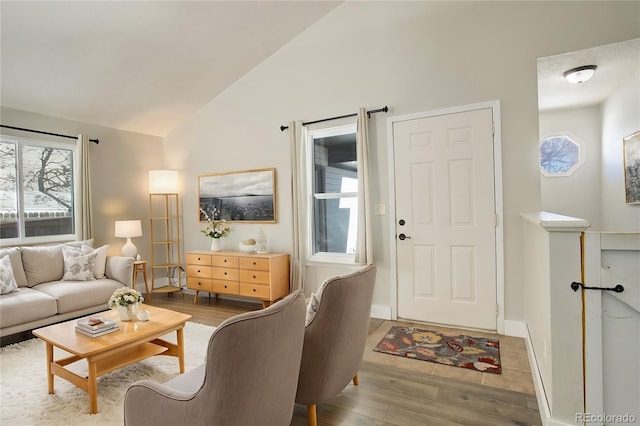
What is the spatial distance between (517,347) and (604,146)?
289cm

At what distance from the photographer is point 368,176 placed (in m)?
3.68

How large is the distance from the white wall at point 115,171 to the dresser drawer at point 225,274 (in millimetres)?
1604

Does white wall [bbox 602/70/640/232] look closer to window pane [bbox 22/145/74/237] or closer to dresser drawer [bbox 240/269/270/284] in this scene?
dresser drawer [bbox 240/269/270/284]

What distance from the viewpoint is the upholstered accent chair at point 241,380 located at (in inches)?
45.3

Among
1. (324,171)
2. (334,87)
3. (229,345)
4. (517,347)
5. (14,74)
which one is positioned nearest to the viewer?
(229,345)

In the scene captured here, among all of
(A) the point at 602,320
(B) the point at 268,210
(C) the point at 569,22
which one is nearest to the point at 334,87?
(B) the point at 268,210

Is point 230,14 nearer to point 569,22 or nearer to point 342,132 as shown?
point 342,132

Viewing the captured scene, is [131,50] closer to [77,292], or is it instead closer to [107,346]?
[77,292]

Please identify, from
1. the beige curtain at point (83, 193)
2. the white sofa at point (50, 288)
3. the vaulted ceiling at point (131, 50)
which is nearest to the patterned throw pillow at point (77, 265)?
the white sofa at point (50, 288)

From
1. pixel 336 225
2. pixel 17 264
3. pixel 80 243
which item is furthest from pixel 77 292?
pixel 336 225

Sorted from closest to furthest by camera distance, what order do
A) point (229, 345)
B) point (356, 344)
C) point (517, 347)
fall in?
point (229, 345) < point (356, 344) < point (517, 347)

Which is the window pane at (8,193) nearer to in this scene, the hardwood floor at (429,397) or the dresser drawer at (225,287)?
the dresser drawer at (225,287)

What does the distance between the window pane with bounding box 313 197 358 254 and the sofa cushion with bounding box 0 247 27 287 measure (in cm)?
325

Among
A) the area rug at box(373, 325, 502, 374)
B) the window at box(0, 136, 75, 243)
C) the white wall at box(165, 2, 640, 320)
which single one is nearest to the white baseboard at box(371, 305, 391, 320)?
the white wall at box(165, 2, 640, 320)
